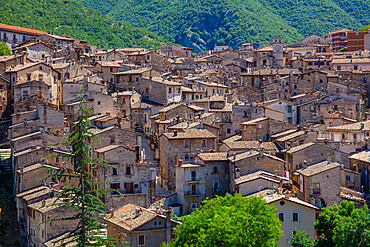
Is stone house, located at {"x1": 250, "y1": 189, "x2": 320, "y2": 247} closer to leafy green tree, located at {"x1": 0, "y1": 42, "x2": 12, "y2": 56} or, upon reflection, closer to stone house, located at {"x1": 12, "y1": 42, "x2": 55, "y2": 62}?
stone house, located at {"x1": 12, "y1": 42, "x2": 55, "y2": 62}

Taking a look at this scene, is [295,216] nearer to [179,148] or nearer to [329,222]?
[329,222]

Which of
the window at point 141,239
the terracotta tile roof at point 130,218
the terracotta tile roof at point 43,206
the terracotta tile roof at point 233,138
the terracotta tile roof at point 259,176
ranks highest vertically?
the terracotta tile roof at point 233,138

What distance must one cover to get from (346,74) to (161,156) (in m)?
31.3

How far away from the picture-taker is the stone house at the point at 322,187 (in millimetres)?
51438

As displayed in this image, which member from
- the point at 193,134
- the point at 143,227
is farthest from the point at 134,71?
the point at 143,227

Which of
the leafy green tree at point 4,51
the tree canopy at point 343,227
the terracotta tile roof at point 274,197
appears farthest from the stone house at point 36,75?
the tree canopy at point 343,227

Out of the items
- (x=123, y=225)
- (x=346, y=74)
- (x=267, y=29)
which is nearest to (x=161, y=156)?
(x=123, y=225)

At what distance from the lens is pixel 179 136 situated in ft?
194

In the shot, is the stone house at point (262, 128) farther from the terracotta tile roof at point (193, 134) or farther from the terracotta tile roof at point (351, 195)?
the terracotta tile roof at point (351, 195)

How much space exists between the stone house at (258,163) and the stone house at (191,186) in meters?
3.22

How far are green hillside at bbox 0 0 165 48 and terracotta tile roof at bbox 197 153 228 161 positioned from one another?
74.8 m

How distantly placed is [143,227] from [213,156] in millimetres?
13424

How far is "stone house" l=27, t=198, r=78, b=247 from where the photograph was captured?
4791cm

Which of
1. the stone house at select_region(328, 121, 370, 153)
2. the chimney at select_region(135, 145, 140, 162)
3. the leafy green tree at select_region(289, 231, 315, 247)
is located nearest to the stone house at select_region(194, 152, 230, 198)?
the chimney at select_region(135, 145, 140, 162)
